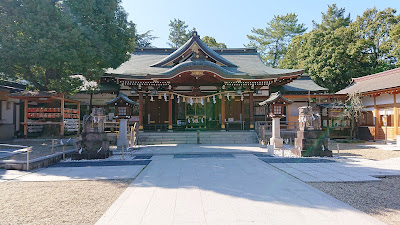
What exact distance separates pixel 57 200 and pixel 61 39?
10.4m

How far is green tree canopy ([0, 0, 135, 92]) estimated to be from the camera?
1233 centimetres

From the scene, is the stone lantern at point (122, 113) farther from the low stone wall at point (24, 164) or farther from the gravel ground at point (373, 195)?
the gravel ground at point (373, 195)

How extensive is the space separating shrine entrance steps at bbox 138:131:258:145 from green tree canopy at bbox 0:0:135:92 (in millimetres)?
5185

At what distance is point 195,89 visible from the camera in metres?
17.6

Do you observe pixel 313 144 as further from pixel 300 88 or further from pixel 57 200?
pixel 300 88

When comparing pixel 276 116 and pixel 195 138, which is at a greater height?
pixel 276 116

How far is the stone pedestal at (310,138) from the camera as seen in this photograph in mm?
10727

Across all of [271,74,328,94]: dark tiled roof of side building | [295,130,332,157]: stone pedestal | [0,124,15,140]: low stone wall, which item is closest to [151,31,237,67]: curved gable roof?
[271,74,328,94]: dark tiled roof of side building

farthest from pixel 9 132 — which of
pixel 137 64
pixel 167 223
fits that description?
pixel 167 223

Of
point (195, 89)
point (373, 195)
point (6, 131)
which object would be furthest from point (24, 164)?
point (195, 89)

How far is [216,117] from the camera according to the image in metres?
19.5

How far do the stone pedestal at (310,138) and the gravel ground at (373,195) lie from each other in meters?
3.78

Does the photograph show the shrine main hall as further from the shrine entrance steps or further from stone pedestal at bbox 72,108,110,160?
stone pedestal at bbox 72,108,110,160

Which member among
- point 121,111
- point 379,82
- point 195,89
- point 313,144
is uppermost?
point 379,82
